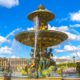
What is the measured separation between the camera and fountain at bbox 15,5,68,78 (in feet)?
79.7

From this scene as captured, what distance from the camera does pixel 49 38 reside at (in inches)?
1030

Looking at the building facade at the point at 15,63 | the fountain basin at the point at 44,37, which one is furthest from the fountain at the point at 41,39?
the building facade at the point at 15,63

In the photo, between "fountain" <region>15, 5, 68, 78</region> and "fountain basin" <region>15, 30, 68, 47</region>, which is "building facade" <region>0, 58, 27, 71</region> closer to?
"fountain" <region>15, 5, 68, 78</region>

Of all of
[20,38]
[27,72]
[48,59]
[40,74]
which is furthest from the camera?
[20,38]

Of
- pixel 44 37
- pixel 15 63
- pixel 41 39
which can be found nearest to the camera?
pixel 44 37

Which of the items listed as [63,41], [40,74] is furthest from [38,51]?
[40,74]

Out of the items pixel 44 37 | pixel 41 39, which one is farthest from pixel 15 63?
pixel 44 37

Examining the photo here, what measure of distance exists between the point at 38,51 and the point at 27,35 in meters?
1.78

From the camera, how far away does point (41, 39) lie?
26234 millimetres

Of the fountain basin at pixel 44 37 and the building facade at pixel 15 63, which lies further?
the building facade at pixel 15 63

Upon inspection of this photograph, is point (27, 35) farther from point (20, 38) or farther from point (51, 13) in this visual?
point (51, 13)

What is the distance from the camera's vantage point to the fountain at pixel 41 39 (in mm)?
24281

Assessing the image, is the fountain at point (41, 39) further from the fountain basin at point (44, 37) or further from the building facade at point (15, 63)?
the building facade at point (15, 63)

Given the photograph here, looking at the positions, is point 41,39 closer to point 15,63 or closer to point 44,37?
point 44,37
